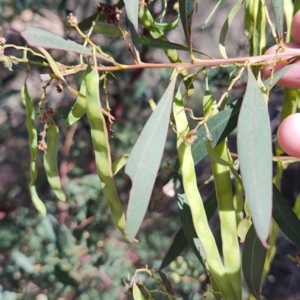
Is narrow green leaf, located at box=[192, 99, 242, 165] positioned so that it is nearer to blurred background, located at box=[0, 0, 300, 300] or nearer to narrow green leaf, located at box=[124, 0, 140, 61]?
narrow green leaf, located at box=[124, 0, 140, 61]

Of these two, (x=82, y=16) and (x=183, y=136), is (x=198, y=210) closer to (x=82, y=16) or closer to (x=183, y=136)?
(x=183, y=136)

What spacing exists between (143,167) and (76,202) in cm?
77

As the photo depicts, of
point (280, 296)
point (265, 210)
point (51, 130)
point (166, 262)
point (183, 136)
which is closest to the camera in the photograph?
point (265, 210)

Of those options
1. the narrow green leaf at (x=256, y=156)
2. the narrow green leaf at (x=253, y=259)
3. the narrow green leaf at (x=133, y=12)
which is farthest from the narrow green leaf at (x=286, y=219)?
the narrow green leaf at (x=133, y=12)

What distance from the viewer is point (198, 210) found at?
68cm

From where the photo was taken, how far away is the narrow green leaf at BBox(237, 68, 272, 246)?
0.51m

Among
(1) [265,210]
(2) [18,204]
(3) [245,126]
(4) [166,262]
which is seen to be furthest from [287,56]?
(2) [18,204]

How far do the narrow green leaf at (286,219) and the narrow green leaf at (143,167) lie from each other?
28 centimetres

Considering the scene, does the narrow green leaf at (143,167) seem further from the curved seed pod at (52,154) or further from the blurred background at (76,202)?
the blurred background at (76,202)

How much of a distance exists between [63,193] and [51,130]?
0.11 m

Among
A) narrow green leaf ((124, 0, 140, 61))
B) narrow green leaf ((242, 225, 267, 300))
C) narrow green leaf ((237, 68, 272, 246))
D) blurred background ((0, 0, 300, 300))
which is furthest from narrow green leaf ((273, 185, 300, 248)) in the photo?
blurred background ((0, 0, 300, 300))

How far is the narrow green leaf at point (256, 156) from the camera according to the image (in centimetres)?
51

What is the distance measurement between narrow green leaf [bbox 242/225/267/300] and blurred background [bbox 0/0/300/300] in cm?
58

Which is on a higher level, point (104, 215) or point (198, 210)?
point (198, 210)
